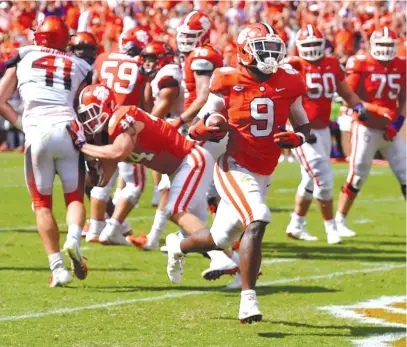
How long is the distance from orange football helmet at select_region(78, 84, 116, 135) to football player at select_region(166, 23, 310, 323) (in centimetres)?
88

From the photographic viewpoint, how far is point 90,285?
707cm

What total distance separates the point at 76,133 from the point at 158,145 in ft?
1.84

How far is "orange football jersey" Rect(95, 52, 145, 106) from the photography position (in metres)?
8.91

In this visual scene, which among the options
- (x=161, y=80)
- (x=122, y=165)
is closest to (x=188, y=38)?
(x=161, y=80)

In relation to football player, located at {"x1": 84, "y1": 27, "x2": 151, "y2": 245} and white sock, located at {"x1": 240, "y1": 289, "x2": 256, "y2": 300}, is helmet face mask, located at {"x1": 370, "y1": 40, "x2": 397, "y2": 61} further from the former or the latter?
white sock, located at {"x1": 240, "y1": 289, "x2": 256, "y2": 300}

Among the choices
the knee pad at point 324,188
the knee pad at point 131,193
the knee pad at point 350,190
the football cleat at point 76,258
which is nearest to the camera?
the football cleat at point 76,258

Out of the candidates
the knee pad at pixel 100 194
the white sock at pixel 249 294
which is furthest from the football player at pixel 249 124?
the knee pad at pixel 100 194

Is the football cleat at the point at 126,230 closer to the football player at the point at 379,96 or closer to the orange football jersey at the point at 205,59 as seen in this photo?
the orange football jersey at the point at 205,59

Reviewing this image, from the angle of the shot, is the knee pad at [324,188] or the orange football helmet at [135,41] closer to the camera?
the orange football helmet at [135,41]

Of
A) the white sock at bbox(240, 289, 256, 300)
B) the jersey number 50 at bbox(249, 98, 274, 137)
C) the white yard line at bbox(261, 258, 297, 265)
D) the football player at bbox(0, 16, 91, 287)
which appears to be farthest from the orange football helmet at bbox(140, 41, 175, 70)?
the white sock at bbox(240, 289, 256, 300)

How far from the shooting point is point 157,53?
864 centimetres

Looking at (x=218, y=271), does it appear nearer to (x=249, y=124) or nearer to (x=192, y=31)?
(x=249, y=124)

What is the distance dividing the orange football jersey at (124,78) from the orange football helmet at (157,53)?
0.71ft

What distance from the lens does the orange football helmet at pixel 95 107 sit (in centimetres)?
675
